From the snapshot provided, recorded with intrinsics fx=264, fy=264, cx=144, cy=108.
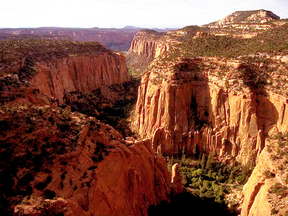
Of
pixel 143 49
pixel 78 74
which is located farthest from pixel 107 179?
pixel 143 49

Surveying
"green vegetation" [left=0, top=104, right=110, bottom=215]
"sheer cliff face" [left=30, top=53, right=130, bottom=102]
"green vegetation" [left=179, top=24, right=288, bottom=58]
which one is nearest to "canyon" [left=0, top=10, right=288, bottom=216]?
"green vegetation" [left=0, top=104, right=110, bottom=215]

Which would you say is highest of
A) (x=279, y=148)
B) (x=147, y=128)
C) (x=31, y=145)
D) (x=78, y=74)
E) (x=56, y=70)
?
(x=56, y=70)

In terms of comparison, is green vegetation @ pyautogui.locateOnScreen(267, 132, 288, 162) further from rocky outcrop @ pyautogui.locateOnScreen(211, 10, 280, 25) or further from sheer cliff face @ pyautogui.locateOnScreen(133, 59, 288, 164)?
rocky outcrop @ pyautogui.locateOnScreen(211, 10, 280, 25)

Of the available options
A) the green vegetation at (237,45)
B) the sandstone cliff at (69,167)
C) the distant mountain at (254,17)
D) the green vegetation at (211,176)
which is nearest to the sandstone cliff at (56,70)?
the sandstone cliff at (69,167)

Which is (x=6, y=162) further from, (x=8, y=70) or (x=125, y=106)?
(x=125, y=106)

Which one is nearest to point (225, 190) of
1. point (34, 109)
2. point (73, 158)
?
point (73, 158)

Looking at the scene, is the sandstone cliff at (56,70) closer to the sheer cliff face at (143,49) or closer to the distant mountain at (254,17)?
the sheer cliff face at (143,49)

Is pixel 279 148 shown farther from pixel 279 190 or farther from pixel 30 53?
pixel 30 53
